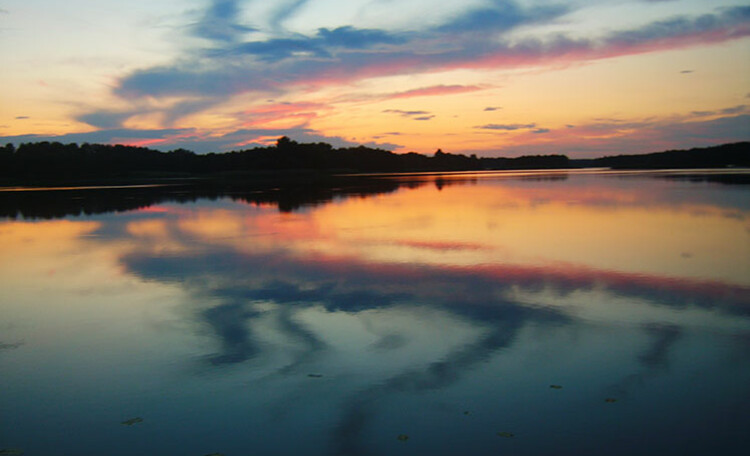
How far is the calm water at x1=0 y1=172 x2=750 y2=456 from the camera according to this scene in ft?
16.2

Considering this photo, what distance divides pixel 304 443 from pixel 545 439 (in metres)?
2.26

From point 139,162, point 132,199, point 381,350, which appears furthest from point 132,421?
point 139,162

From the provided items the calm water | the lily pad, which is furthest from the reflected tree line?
the lily pad

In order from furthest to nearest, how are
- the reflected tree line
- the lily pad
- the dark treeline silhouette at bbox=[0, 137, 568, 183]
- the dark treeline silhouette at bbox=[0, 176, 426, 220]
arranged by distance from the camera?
the dark treeline silhouette at bbox=[0, 137, 568, 183], the reflected tree line, the dark treeline silhouette at bbox=[0, 176, 426, 220], the lily pad

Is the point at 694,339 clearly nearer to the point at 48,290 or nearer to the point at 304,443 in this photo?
the point at 304,443

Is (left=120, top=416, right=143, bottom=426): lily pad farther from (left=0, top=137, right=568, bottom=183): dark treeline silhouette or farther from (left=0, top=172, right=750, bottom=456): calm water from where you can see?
(left=0, top=137, right=568, bottom=183): dark treeline silhouette

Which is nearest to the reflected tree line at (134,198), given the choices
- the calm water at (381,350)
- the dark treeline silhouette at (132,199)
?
the dark treeline silhouette at (132,199)

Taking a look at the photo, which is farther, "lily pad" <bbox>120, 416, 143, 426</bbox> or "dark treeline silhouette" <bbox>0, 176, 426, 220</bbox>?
"dark treeline silhouette" <bbox>0, 176, 426, 220</bbox>

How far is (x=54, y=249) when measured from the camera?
627 inches

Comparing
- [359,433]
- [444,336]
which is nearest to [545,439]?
[359,433]

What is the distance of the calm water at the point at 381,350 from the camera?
4.95 meters

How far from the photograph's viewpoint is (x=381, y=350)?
6.94m

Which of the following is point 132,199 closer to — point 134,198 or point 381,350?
point 134,198

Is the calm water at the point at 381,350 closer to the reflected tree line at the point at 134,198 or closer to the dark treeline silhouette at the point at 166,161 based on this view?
the reflected tree line at the point at 134,198
